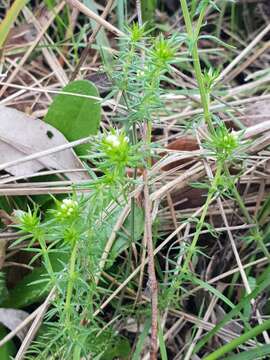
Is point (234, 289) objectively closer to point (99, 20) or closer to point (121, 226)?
point (121, 226)

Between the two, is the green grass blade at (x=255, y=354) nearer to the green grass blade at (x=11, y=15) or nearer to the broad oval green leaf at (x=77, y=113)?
the broad oval green leaf at (x=77, y=113)

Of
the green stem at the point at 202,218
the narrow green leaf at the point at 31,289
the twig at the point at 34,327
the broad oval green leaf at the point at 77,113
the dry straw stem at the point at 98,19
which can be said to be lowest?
the twig at the point at 34,327

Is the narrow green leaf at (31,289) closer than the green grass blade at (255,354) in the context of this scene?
No

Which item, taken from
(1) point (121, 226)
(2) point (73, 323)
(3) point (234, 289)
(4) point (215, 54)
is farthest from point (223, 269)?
(4) point (215, 54)

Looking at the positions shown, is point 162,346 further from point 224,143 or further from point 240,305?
point 224,143

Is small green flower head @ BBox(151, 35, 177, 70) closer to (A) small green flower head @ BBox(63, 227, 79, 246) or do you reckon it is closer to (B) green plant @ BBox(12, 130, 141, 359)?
(B) green plant @ BBox(12, 130, 141, 359)

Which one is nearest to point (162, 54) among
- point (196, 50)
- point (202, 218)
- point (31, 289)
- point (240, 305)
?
point (196, 50)

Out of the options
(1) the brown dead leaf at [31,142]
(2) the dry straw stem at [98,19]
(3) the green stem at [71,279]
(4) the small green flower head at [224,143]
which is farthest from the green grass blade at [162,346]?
(2) the dry straw stem at [98,19]
